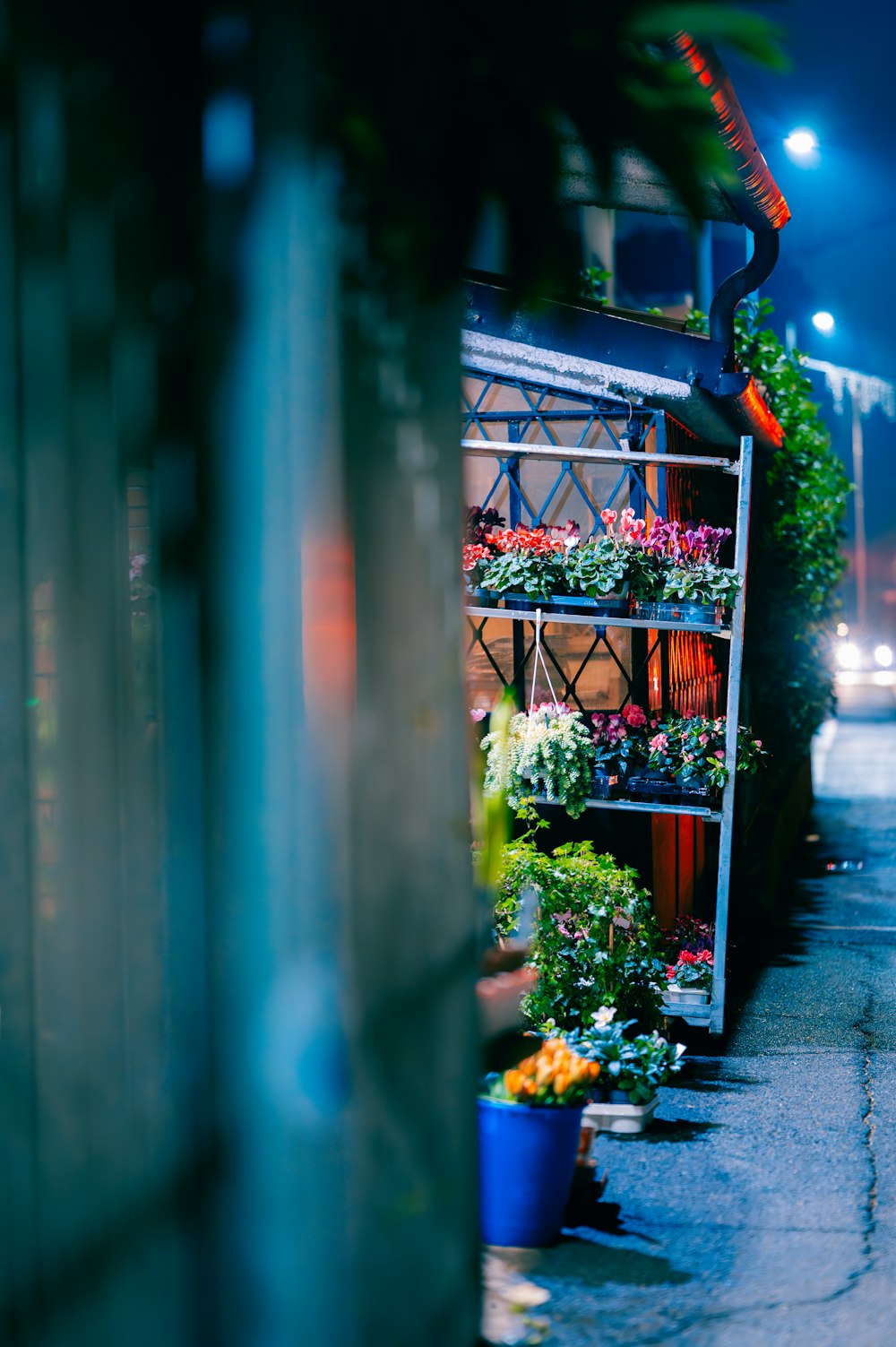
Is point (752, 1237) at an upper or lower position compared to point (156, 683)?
lower

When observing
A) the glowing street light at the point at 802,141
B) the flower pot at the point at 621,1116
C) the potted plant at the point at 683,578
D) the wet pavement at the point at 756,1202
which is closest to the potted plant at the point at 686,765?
the potted plant at the point at 683,578

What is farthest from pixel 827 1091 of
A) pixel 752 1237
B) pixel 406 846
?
pixel 406 846

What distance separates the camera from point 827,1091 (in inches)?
288

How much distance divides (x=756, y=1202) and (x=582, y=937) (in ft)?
6.29

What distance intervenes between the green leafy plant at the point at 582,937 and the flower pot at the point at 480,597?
158 cm

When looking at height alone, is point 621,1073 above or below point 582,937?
below

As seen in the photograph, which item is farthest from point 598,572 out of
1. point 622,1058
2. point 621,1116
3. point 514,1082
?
point 514,1082

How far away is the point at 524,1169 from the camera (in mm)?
5164

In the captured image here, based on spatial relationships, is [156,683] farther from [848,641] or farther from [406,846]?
[848,641]

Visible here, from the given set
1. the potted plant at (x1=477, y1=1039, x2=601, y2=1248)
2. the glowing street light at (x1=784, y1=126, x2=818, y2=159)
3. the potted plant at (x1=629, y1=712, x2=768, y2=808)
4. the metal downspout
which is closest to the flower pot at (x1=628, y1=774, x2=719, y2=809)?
the potted plant at (x1=629, y1=712, x2=768, y2=808)

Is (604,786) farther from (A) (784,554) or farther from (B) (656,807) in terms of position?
(A) (784,554)

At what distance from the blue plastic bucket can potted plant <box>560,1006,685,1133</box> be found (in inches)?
52.1

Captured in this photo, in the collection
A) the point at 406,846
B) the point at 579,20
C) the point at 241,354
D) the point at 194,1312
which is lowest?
the point at 194,1312

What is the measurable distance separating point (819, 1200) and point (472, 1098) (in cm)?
243
